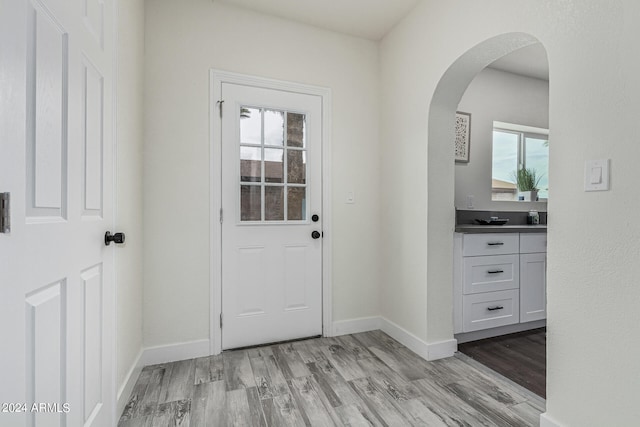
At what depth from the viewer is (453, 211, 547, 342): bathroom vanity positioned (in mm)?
2436

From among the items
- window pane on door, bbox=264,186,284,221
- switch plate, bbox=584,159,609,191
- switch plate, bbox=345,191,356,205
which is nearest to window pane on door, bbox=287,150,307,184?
window pane on door, bbox=264,186,284,221

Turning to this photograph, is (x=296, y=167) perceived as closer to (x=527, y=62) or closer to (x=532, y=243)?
(x=532, y=243)

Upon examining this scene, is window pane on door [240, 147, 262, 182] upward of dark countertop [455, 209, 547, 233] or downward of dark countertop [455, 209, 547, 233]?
upward

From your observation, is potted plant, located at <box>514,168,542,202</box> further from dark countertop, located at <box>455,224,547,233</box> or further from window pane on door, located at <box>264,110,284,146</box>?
window pane on door, located at <box>264,110,284,146</box>

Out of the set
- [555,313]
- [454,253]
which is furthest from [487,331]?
[555,313]

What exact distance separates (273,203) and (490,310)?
200 centimetres

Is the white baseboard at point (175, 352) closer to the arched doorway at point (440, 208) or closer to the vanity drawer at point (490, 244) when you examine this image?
the arched doorway at point (440, 208)

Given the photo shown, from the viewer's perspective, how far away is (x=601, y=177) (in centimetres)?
128

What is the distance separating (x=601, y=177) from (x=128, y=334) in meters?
2.51

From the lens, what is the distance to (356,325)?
108 inches

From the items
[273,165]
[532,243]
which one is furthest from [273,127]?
[532,243]

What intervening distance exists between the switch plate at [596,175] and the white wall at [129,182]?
86.6 inches

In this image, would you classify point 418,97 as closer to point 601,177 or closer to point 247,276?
point 601,177

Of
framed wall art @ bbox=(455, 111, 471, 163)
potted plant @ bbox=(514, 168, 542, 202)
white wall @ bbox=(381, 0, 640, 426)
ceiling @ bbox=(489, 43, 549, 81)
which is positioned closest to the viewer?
white wall @ bbox=(381, 0, 640, 426)
